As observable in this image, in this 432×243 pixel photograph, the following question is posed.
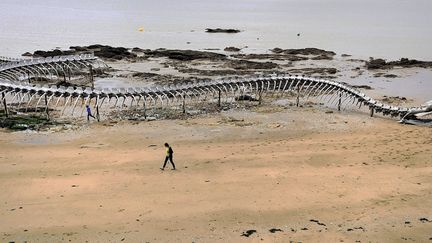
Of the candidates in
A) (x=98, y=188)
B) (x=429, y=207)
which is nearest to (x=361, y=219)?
(x=429, y=207)

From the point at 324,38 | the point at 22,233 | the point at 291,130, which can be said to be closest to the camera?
the point at 22,233

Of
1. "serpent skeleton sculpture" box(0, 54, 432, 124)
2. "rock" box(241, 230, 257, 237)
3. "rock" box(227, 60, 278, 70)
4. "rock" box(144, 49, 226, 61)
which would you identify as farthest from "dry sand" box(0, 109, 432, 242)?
"rock" box(144, 49, 226, 61)

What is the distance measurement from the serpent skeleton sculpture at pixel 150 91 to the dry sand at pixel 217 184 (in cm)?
258

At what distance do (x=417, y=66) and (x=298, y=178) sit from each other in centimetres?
3786

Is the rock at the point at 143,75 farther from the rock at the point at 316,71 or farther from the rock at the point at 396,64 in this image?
the rock at the point at 396,64

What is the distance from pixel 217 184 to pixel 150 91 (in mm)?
12822

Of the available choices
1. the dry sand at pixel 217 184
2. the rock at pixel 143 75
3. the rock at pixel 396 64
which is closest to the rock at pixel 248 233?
the dry sand at pixel 217 184

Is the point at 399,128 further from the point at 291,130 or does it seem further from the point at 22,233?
the point at 22,233

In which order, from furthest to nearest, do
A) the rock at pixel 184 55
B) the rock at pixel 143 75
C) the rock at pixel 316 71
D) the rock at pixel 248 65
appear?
the rock at pixel 184 55, the rock at pixel 248 65, the rock at pixel 316 71, the rock at pixel 143 75

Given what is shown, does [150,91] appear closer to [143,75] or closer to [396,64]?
[143,75]

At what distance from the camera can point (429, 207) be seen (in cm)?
1656

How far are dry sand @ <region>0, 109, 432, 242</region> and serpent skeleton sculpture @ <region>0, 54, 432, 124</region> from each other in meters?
2.58

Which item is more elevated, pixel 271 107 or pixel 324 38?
pixel 324 38

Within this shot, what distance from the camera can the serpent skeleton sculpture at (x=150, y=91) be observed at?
28656mm
